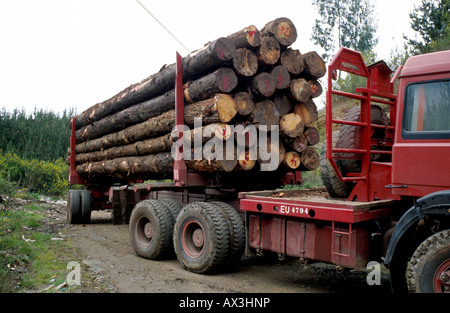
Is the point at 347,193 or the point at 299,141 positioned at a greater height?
the point at 299,141

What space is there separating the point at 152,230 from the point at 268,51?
3740 mm

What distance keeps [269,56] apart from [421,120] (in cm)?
290

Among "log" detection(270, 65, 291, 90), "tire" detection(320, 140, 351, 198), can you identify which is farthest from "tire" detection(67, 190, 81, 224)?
"tire" detection(320, 140, 351, 198)

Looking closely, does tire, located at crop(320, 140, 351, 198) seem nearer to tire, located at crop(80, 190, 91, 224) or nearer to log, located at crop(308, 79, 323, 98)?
log, located at crop(308, 79, 323, 98)

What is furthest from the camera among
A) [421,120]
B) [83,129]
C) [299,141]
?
[83,129]

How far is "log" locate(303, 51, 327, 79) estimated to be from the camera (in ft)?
22.5

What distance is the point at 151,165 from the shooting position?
818 centimetres

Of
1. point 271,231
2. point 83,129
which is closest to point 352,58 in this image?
point 271,231

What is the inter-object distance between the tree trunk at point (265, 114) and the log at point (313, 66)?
95 centimetres

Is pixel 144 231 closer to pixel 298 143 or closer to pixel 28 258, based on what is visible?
pixel 28 258

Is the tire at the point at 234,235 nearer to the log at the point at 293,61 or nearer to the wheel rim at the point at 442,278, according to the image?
the log at the point at 293,61

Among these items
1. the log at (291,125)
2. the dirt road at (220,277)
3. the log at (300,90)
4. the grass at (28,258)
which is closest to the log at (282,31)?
the log at (300,90)

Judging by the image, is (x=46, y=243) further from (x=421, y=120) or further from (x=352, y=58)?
(x=421, y=120)

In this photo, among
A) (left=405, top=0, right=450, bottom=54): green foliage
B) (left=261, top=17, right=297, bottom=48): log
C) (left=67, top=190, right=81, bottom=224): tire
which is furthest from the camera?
(left=405, top=0, right=450, bottom=54): green foliage
